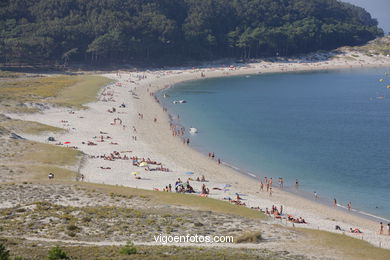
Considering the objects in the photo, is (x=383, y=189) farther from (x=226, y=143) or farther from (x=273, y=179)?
(x=226, y=143)

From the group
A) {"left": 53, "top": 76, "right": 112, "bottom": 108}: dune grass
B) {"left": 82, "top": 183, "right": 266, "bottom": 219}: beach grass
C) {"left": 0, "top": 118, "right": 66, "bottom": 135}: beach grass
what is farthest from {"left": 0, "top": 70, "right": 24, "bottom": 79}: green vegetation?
{"left": 82, "top": 183, "right": 266, "bottom": 219}: beach grass

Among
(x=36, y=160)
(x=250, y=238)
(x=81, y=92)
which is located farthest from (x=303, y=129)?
(x=250, y=238)

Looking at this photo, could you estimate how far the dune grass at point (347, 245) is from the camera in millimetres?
28773

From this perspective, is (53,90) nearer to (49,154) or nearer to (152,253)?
(49,154)

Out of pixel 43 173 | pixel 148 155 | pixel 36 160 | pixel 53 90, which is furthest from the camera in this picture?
pixel 53 90

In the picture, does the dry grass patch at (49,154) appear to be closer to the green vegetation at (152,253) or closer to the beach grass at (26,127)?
the beach grass at (26,127)

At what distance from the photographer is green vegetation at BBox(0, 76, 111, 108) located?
85.7 metres

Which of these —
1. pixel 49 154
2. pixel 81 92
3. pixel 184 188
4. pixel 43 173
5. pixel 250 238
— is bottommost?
pixel 184 188

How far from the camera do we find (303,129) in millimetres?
79375

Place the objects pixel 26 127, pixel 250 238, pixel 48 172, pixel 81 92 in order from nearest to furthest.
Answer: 1. pixel 250 238
2. pixel 48 172
3. pixel 26 127
4. pixel 81 92

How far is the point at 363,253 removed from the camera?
29312mm

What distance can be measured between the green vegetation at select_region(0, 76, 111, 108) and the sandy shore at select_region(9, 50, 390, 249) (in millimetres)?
3167

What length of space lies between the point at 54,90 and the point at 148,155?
4576 cm

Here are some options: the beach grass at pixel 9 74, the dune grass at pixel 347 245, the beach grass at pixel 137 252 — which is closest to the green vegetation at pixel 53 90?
the beach grass at pixel 9 74
